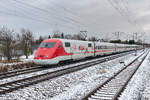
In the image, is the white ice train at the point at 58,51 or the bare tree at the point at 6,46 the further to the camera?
the bare tree at the point at 6,46

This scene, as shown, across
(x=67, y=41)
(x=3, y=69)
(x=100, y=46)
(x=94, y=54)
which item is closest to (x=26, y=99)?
(x=3, y=69)

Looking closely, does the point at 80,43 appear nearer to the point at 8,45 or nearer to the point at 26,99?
the point at 8,45

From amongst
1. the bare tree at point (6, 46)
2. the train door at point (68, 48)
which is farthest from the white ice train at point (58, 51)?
the bare tree at point (6, 46)

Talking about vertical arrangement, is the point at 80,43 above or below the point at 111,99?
above

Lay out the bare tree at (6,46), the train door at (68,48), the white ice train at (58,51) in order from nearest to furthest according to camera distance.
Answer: the white ice train at (58,51), the train door at (68,48), the bare tree at (6,46)

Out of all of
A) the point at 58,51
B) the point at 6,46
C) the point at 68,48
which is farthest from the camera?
the point at 6,46

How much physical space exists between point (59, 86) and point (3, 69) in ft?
24.6

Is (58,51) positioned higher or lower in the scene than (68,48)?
lower

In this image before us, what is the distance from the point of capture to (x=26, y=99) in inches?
245

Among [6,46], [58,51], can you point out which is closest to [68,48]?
[58,51]

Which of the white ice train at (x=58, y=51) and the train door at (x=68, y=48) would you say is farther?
the train door at (x=68, y=48)

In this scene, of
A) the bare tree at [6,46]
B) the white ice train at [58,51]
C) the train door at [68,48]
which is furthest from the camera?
the bare tree at [6,46]

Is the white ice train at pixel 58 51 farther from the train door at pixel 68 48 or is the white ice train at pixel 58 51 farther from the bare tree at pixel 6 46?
the bare tree at pixel 6 46

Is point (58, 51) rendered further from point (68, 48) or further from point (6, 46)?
point (6, 46)
